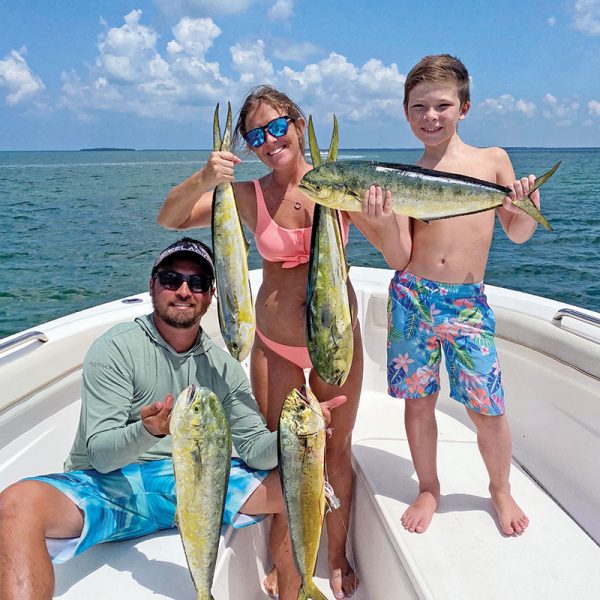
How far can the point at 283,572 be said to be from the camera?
2502 millimetres

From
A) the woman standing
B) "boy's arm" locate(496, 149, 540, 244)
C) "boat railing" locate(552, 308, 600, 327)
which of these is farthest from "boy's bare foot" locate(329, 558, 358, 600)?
"boat railing" locate(552, 308, 600, 327)

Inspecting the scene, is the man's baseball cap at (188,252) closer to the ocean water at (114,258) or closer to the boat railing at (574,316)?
the boat railing at (574,316)

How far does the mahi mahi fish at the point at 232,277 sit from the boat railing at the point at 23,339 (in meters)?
1.68

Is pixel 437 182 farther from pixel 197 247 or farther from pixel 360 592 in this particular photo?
pixel 360 592

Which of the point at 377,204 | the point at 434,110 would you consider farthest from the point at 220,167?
the point at 434,110

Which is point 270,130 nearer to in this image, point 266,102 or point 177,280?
point 266,102

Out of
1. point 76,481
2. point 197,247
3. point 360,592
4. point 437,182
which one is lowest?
point 360,592

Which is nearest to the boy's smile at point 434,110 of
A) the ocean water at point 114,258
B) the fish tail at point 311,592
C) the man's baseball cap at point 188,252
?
the man's baseball cap at point 188,252

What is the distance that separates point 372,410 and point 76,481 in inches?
91.6

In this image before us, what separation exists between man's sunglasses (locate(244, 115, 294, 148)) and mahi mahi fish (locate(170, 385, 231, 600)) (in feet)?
3.23

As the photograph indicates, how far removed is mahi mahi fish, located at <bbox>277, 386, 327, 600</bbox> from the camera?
1730mm

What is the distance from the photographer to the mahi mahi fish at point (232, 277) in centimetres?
195

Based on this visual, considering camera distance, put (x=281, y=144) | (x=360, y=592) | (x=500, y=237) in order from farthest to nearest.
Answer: (x=500, y=237) → (x=360, y=592) → (x=281, y=144)

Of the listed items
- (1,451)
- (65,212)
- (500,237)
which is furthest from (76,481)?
(65,212)
